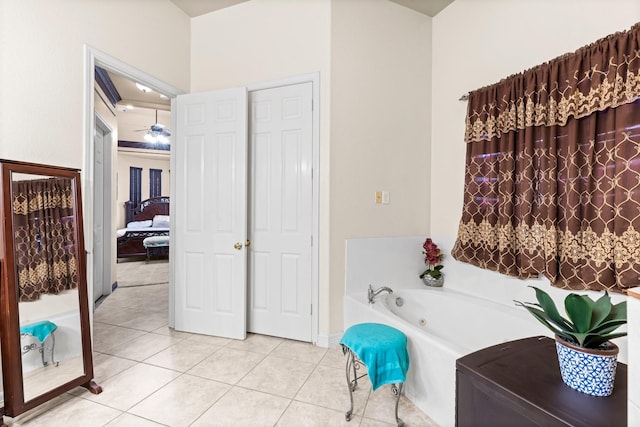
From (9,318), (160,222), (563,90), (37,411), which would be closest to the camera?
(9,318)

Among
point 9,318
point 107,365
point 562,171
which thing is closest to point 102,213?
point 107,365

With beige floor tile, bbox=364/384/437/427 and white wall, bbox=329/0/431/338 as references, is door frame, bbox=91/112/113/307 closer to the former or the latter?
white wall, bbox=329/0/431/338

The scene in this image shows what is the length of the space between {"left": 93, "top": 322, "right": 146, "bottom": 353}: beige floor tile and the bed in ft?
12.1

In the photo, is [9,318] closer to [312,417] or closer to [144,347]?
[144,347]

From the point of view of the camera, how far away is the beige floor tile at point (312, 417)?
1.59m

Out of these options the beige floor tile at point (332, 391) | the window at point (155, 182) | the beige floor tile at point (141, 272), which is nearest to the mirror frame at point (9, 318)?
the beige floor tile at point (332, 391)

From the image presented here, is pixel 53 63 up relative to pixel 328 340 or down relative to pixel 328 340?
up

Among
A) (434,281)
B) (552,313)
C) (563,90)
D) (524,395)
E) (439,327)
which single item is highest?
(563,90)

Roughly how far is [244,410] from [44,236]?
5.27 ft

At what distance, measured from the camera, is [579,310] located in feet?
3.08

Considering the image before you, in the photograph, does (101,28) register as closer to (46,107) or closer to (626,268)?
(46,107)

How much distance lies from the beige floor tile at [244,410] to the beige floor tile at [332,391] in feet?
0.53

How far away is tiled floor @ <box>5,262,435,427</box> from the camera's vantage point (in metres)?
1.63

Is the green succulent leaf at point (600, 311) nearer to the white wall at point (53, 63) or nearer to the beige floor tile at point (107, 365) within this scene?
the beige floor tile at point (107, 365)
